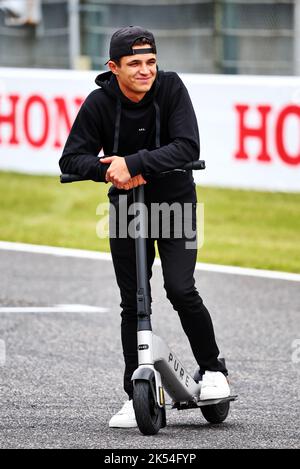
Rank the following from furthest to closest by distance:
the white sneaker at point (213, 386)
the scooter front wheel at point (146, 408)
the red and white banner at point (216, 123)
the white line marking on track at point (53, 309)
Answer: the red and white banner at point (216, 123) → the white line marking on track at point (53, 309) → the white sneaker at point (213, 386) → the scooter front wheel at point (146, 408)

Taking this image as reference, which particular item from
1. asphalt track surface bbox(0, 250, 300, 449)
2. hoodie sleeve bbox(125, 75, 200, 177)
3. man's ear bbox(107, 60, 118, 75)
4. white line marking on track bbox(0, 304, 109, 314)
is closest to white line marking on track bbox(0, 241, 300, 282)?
asphalt track surface bbox(0, 250, 300, 449)

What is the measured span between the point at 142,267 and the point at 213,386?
2.40 ft

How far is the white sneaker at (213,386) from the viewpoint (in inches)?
241

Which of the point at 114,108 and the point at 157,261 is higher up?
the point at 114,108

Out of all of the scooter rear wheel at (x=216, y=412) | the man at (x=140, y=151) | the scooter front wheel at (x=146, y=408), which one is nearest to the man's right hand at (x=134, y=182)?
the man at (x=140, y=151)

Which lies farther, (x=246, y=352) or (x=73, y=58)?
(x=73, y=58)

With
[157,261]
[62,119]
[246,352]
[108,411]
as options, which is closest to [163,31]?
[62,119]

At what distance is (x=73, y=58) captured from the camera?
1984cm

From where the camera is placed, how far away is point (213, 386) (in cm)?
614

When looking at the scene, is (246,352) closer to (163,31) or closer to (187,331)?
(187,331)

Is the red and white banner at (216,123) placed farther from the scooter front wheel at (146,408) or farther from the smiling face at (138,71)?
the scooter front wheel at (146,408)

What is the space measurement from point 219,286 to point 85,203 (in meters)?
4.86

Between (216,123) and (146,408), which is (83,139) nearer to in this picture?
(146,408)

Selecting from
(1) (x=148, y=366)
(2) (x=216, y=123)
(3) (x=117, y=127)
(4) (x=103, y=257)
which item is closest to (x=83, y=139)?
(3) (x=117, y=127)
